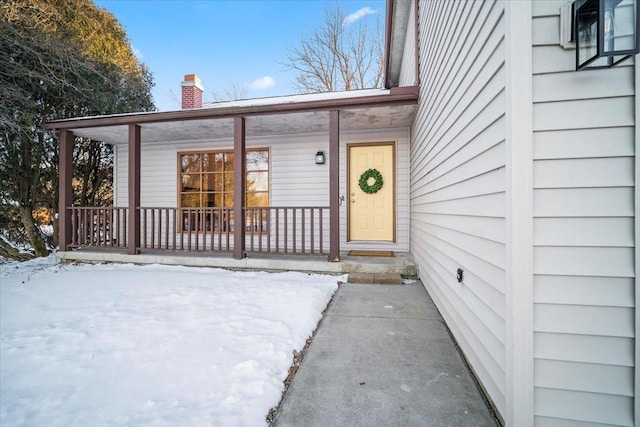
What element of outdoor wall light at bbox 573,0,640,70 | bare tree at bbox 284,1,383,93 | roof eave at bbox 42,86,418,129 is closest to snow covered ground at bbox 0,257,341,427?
outdoor wall light at bbox 573,0,640,70

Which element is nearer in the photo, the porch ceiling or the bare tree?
the porch ceiling

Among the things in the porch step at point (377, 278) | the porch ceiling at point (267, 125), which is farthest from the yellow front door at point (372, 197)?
the porch step at point (377, 278)

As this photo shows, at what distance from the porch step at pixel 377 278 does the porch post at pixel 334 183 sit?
0.39 meters

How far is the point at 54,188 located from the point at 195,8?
8.14 m

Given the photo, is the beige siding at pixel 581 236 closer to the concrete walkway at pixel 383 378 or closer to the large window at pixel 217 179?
the concrete walkway at pixel 383 378

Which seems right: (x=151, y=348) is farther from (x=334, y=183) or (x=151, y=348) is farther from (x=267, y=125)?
(x=267, y=125)

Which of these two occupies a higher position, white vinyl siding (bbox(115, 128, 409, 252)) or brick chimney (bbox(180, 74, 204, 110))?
Result: brick chimney (bbox(180, 74, 204, 110))

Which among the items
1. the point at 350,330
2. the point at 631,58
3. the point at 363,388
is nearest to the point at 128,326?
the point at 350,330

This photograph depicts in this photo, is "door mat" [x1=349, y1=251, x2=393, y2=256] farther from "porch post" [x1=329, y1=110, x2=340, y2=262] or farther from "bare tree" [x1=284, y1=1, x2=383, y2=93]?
"bare tree" [x1=284, y1=1, x2=383, y2=93]

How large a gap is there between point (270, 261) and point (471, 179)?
3.26 metres

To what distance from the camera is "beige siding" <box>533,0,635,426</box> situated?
119cm

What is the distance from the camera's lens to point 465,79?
194cm

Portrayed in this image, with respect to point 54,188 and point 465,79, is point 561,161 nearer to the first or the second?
point 465,79

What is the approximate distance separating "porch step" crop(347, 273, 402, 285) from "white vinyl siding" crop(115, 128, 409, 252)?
1.31 meters
